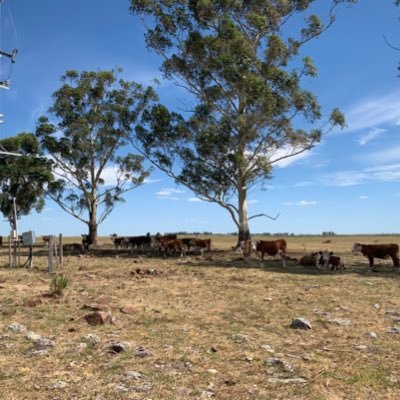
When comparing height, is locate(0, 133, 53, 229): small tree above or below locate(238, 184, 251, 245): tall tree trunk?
above

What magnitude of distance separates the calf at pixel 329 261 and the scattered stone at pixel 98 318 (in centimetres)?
1256

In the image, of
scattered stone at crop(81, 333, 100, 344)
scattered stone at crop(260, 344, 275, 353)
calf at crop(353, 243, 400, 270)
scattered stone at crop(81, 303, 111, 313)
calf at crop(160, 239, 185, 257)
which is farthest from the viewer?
calf at crop(160, 239, 185, 257)

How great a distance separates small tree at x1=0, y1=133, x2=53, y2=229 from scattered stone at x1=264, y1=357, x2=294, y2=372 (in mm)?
31773

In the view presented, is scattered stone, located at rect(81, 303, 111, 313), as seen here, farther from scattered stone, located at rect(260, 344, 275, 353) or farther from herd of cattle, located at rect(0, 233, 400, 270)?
herd of cattle, located at rect(0, 233, 400, 270)

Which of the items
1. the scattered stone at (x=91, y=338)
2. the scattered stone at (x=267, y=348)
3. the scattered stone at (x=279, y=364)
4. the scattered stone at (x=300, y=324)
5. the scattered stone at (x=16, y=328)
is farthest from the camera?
the scattered stone at (x=300, y=324)

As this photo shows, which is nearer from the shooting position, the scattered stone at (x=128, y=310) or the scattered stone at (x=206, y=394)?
the scattered stone at (x=206, y=394)

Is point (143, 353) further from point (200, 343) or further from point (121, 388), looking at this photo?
point (121, 388)

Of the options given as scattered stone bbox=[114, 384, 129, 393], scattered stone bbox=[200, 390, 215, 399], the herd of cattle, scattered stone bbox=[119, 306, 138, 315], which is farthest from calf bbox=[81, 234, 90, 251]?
scattered stone bbox=[200, 390, 215, 399]

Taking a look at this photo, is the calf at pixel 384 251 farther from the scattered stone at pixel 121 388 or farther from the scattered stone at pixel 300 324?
the scattered stone at pixel 121 388

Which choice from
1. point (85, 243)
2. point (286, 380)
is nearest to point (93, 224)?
point (85, 243)

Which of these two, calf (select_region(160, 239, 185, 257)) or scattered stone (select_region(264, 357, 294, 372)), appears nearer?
scattered stone (select_region(264, 357, 294, 372))

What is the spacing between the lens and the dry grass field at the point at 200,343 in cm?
592

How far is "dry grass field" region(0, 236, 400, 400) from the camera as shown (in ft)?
19.4

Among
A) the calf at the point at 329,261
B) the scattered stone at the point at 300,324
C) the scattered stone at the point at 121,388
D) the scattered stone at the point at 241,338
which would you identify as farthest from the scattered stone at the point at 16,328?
the calf at the point at 329,261
